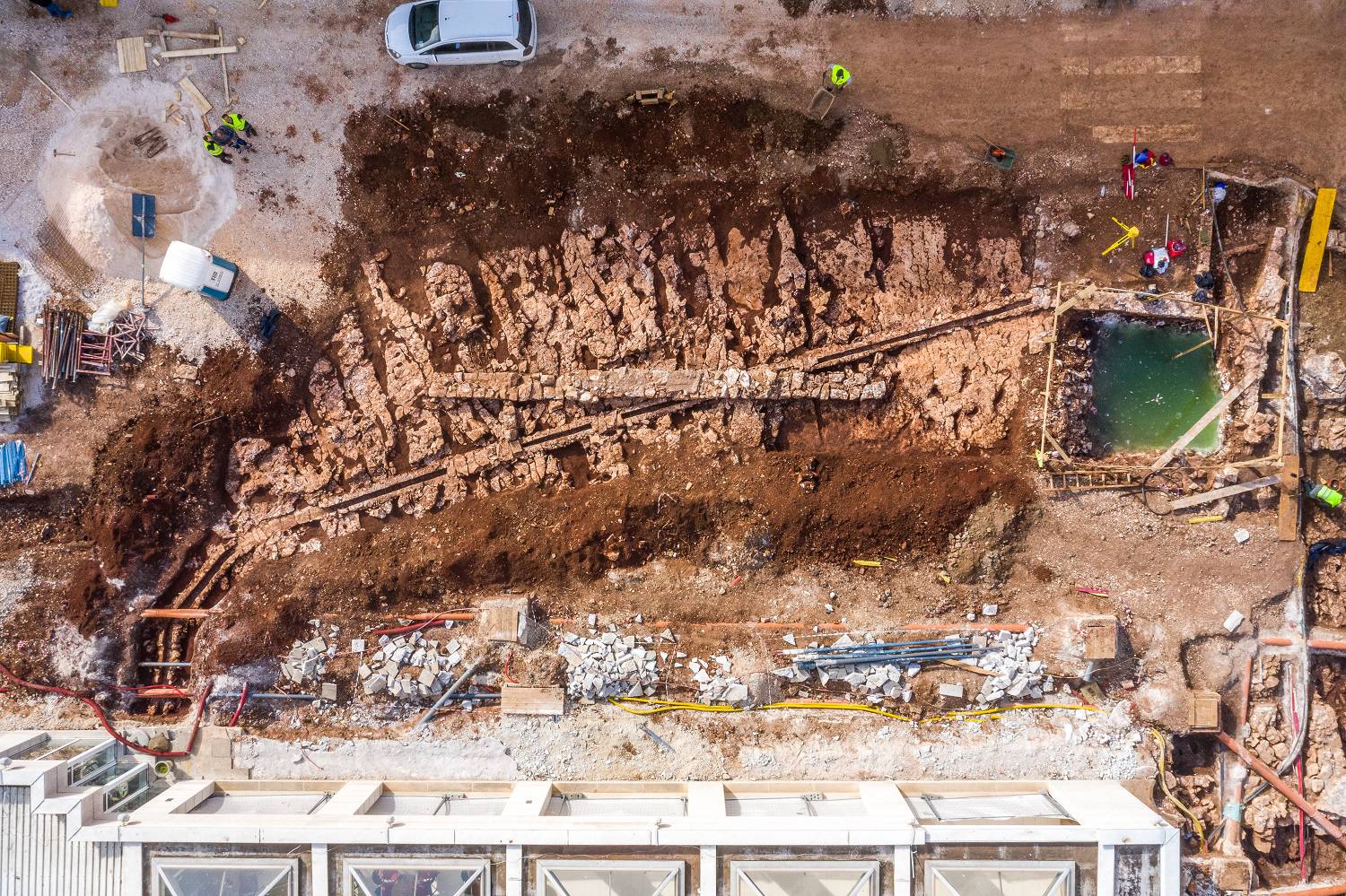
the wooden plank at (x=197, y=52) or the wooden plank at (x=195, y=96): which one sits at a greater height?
the wooden plank at (x=197, y=52)

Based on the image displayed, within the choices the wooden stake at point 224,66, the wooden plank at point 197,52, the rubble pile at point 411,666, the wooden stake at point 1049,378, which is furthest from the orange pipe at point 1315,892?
the wooden plank at point 197,52

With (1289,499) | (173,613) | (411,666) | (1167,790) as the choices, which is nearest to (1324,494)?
(1289,499)

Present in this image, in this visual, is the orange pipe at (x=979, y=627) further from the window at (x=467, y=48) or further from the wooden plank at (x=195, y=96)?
the wooden plank at (x=195, y=96)

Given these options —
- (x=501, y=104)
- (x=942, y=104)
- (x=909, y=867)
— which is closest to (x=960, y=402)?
(x=942, y=104)

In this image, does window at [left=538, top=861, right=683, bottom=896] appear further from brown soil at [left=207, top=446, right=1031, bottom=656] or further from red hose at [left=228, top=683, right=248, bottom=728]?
red hose at [left=228, top=683, right=248, bottom=728]

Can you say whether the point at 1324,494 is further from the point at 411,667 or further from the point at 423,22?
the point at 423,22

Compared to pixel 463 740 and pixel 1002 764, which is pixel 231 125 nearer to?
pixel 463 740
